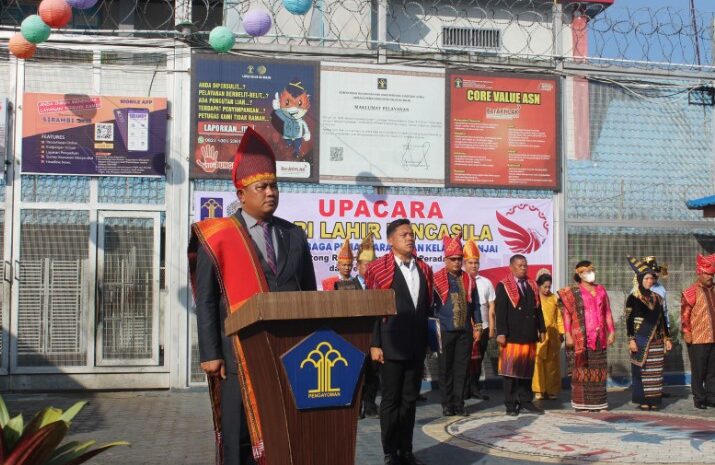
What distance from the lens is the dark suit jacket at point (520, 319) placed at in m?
10.5

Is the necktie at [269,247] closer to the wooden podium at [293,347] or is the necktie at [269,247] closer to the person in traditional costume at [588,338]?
the wooden podium at [293,347]

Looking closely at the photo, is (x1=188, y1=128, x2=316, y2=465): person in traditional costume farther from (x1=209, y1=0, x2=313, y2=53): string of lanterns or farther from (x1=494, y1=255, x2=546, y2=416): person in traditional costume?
(x1=209, y1=0, x2=313, y2=53): string of lanterns

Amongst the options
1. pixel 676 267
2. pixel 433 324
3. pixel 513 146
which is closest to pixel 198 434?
pixel 433 324

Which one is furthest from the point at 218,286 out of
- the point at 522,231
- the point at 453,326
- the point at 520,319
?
the point at 522,231

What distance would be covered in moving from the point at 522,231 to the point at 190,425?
5.59 metres

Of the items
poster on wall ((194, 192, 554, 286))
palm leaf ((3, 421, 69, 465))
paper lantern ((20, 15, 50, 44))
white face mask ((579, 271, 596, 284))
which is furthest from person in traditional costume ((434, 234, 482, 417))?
palm leaf ((3, 421, 69, 465))

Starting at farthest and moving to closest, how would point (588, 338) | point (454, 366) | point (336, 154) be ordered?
1. point (336, 154)
2. point (588, 338)
3. point (454, 366)

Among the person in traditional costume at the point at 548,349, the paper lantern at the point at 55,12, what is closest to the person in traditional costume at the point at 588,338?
the person in traditional costume at the point at 548,349

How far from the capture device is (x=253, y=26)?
11484 millimetres

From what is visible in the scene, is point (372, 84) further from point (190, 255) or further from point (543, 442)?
point (190, 255)

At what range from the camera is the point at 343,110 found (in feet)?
41.5

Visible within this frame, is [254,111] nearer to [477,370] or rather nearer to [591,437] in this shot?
[477,370]

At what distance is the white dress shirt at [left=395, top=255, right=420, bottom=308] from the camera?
7.79 meters

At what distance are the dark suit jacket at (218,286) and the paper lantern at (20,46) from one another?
7094mm
